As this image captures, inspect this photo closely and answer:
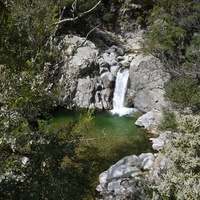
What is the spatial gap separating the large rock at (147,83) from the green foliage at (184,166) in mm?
15845

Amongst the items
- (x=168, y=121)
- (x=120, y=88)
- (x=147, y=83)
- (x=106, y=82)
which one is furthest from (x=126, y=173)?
(x=106, y=82)

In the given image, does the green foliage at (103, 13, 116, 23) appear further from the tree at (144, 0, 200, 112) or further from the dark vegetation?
the dark vegetation

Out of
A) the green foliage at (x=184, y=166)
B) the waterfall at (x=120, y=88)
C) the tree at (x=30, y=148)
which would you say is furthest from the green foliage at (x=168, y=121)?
the tree at (x=30, y=148)

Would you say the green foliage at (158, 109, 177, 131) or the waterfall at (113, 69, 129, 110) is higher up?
the waterfall at (113, 69, 129, 110)

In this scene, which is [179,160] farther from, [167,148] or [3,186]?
[3,186]

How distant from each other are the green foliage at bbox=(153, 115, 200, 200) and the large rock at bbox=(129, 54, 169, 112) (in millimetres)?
15845

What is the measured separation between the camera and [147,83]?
23.7 m

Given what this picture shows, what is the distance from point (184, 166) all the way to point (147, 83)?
17.8m

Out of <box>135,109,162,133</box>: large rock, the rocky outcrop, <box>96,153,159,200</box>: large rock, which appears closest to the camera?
the rocky outcrop

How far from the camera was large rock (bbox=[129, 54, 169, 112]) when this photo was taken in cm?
2302

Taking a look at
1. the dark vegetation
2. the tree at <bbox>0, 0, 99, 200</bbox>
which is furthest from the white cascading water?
the tree at <bbox>0, 0, 99, 200</bbox>

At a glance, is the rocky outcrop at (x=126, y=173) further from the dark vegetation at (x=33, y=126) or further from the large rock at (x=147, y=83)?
the large rock at (x=147, y=83)

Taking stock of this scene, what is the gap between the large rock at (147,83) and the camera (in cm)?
2302

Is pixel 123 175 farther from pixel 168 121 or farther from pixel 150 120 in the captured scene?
pixel 150 120
